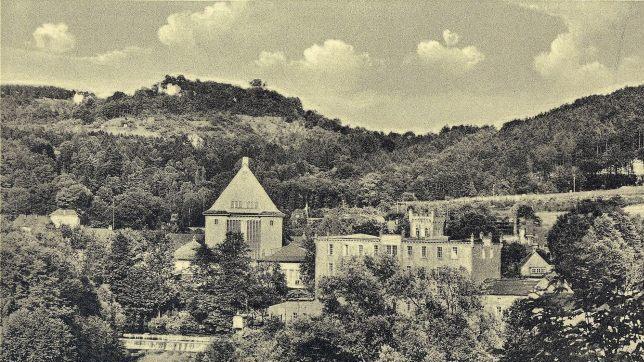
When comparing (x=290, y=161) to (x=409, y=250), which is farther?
(x=290, y=161)

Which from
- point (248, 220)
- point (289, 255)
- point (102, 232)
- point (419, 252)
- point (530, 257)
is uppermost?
point (248, 220)

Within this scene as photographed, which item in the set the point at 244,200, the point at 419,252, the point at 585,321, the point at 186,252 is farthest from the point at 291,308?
the point at 585,321

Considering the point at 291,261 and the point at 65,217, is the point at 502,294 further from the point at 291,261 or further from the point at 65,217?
the point at 65,217

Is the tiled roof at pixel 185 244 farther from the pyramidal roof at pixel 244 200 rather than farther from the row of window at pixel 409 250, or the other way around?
the row of window at pixel 409 250

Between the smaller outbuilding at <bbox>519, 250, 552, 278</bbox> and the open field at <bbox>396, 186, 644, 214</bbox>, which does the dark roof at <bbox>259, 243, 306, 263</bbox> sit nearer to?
the smaller outbuilding at <bbox>519, 250, 552, 278</bbox>

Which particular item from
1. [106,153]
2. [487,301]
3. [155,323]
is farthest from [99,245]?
[106,153]

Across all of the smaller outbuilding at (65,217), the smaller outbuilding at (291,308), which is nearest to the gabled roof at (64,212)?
the smaller outbuilding at (65,217)
